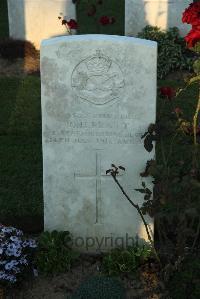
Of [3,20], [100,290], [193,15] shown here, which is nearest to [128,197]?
[100,290]

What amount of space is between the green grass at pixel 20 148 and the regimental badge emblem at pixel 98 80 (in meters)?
1.63

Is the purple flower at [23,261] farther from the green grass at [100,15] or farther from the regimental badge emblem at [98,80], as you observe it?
the green grass at [100,15]

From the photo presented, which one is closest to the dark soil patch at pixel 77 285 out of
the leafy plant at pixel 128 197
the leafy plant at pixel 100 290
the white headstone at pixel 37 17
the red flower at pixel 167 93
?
the leafy plant at pixel 128 197

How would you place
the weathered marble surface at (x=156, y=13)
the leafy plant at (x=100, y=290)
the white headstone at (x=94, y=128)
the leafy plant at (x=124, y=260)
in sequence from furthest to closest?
the weathered marble surface at (x=156, y=13) → the leafy plant at (x=124, y=260) → the white headstone at (x=94, y=128) → the leafy plant at (x=100, y=290)

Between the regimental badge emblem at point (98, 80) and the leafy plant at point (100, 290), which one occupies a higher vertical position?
the regimental badge emblem at point (98, 80)

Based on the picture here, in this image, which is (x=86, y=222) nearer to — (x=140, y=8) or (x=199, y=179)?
(x=199, y=179)

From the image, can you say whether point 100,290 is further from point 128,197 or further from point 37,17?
point 37,17

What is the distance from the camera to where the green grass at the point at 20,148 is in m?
5.81

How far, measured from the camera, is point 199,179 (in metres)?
4.42

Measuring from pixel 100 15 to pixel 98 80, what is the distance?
9531 millimetres

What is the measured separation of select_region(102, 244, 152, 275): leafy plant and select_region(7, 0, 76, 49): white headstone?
21.8 ft

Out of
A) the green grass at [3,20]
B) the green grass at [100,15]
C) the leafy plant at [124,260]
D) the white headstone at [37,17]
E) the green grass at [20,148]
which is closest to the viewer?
the leafy plant at [124,260]

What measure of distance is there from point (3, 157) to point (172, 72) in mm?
3902

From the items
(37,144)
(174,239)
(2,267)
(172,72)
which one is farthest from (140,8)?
(2,267)
